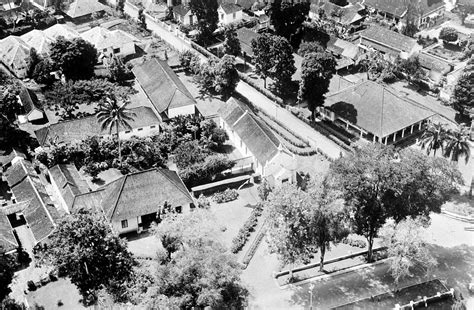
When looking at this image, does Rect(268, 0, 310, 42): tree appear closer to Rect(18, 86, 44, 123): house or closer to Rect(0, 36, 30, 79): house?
Rect(18, 86, 44, 123): house

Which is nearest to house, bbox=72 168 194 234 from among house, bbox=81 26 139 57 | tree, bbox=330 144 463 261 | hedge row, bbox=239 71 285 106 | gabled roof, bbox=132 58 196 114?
A: gabled roof, bbox=132 58 196 114

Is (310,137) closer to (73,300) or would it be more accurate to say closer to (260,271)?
(260,271)

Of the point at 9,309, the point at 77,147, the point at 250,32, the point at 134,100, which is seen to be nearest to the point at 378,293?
the point at 9,309

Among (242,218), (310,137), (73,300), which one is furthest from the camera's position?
(310,137)

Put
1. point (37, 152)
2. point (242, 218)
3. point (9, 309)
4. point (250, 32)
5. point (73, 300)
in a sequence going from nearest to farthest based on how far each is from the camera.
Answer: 1. point (9, 309)
2. point (73, 300)
3. point (242, 218)
4. point (37, 152)
5. point (250, 32)

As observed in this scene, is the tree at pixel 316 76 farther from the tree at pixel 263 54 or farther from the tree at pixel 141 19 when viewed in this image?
the tree at pixel 141 19
